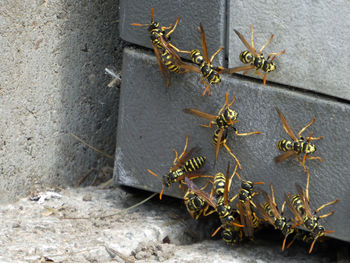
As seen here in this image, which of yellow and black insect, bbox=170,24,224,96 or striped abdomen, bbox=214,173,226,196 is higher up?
yellow and black insect, bbox=170,24,224,96

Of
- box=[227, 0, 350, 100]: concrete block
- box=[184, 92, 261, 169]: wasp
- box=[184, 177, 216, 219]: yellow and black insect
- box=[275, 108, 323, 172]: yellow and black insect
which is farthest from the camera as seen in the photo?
box=[184, 177, 216, 219]: yellow and black insect

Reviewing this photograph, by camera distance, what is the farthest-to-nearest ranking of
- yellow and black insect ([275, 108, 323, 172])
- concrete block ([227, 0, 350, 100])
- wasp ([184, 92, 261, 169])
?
wasp ([184, 92, 261, 169]) → yellow and black insect ([275, 108, 323, 172]) → concrete block ([227, 0, 350, 100])

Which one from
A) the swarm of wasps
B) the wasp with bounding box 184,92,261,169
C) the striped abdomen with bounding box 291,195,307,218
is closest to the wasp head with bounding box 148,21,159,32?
the swarm of wasps

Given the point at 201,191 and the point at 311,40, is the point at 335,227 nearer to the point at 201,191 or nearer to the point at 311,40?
the point at 201,191

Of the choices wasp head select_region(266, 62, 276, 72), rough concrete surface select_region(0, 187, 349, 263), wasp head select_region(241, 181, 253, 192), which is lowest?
rough concrete surface select_region(0, 187, 349, 263)

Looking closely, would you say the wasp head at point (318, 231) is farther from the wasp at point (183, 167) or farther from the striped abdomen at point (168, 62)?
the striped abdomen at point (168, 62)

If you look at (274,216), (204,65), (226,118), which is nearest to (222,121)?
(226,118)

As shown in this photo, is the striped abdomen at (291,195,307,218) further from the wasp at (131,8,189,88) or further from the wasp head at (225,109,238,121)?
the wasp at (131,8,189,88)

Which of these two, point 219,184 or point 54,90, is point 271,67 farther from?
point 54,90

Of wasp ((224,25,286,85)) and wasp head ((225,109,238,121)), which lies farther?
wasp head ((225,109,238,121))

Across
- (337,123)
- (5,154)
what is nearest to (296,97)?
(337,123)
